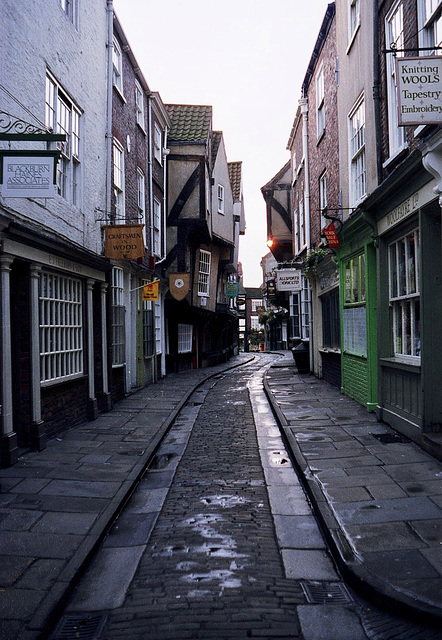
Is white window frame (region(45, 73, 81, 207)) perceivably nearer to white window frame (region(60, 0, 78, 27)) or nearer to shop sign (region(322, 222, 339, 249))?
white window frame (region(60, 0, 78, 27))

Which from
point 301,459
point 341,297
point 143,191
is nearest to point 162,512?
point 301,459

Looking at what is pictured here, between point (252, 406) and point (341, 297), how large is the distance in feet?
11.2

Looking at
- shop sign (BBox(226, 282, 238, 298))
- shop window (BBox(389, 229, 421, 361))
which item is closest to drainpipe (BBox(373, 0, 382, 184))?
shop window (BBox(389, 229, 421, 361))

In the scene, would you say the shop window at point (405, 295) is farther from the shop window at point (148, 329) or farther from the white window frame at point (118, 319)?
the shop window at point (148, 329)

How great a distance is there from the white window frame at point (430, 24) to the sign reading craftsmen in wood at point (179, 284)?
513 inches

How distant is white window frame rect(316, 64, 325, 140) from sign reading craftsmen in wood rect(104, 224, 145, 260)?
7267 millimetres

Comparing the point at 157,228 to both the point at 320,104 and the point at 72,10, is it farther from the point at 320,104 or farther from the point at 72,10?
the point at 72,10

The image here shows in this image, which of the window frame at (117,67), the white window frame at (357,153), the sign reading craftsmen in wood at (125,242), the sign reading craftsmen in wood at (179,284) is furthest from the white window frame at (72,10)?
the sign reading craftsmen in wood at (179,284)

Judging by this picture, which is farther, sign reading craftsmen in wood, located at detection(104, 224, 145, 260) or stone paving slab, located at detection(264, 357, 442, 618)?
sign reading craftsmen in wood, located at detection(104, 224, 145, 260)

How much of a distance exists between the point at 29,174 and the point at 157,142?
14.2 meters

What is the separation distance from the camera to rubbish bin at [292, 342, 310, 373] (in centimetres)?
1988

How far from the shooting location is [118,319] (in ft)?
46.3

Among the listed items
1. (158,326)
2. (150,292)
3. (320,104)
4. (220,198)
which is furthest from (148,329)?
(220,198)

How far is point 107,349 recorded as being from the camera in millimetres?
12492
